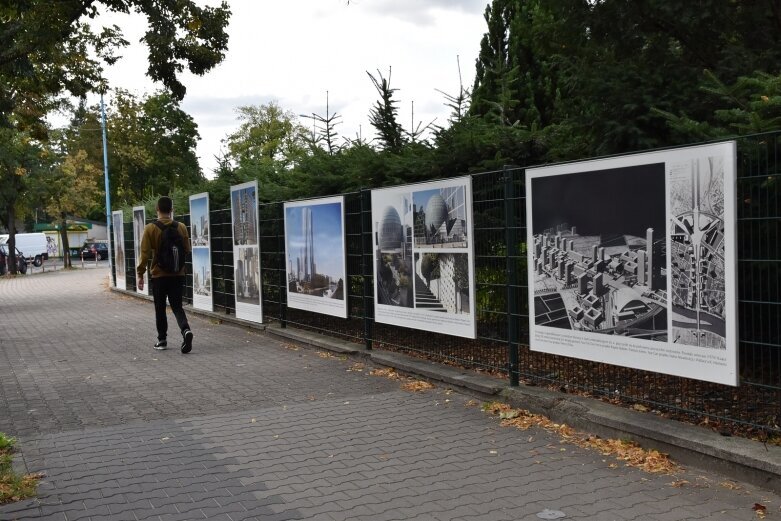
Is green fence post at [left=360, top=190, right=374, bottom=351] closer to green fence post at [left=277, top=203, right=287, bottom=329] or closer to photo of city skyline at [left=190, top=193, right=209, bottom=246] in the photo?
green fence post at [left=277, top=203, right=287, bottom=329]

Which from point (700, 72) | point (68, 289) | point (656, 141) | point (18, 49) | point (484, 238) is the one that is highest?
point (18, 49)

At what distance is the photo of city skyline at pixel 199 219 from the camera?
14266 millimetres

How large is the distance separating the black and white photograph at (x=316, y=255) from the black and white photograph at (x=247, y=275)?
1.19 meters

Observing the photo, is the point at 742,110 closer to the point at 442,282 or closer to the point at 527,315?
the point at 527,315

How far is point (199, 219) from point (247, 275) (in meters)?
2.83

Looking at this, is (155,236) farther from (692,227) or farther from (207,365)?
(692,227)

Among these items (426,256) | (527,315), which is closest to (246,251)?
(426,256)

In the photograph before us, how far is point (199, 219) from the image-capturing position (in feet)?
48.2

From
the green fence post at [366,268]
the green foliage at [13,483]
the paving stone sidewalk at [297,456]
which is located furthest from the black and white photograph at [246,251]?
the green foliage at [13,483]

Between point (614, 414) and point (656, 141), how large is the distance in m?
2.64

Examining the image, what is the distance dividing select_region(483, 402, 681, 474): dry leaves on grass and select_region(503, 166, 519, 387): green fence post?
1.38 ft

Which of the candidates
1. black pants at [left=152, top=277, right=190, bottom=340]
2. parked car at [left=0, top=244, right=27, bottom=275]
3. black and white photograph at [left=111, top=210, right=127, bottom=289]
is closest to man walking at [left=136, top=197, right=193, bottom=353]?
black pants at [left=152, top=277, right=190, bottom=340]

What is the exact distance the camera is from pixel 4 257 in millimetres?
46312

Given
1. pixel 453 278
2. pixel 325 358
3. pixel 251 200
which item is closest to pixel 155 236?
pixel 251 200
